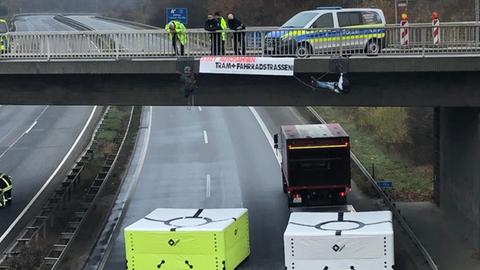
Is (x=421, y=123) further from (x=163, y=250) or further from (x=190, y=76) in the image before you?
(x=163, y=250)

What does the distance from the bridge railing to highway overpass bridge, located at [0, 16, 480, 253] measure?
0.14 feet

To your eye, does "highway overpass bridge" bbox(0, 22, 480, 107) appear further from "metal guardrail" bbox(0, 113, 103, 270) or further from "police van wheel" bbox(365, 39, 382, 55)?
A: "metal guardrail" bbox(0, 113, 103, 270)

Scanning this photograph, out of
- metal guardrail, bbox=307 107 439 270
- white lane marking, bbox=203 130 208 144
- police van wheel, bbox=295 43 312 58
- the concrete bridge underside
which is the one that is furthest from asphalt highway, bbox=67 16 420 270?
police van wheel, bbox=295 43 312 58

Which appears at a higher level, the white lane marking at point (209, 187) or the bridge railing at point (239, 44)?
the bridge railing at point (239, 44)

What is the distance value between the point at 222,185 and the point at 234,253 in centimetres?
1077

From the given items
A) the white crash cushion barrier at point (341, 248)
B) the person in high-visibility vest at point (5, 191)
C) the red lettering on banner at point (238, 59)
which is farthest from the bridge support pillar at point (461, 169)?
the person in high-visibility vest at point (5, 191)

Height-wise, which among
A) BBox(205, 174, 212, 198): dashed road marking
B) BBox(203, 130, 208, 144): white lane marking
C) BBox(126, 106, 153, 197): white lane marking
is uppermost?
BBox(203, 130, 208, 144): white lane marking

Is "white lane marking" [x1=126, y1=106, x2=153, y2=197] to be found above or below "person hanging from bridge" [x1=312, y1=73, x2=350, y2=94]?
below

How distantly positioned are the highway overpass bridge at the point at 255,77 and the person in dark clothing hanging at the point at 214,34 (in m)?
0.36

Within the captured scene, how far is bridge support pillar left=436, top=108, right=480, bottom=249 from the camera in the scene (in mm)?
21953

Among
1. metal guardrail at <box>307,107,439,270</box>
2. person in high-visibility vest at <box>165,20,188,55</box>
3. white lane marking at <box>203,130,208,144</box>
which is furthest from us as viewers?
white lane marking at <box>203,130,208,144</box>

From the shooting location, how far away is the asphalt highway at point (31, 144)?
28719 mm

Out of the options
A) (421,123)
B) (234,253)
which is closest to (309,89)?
(234,253)

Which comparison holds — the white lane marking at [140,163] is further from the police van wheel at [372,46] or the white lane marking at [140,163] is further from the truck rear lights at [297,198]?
the police van wheel at [372,46]
